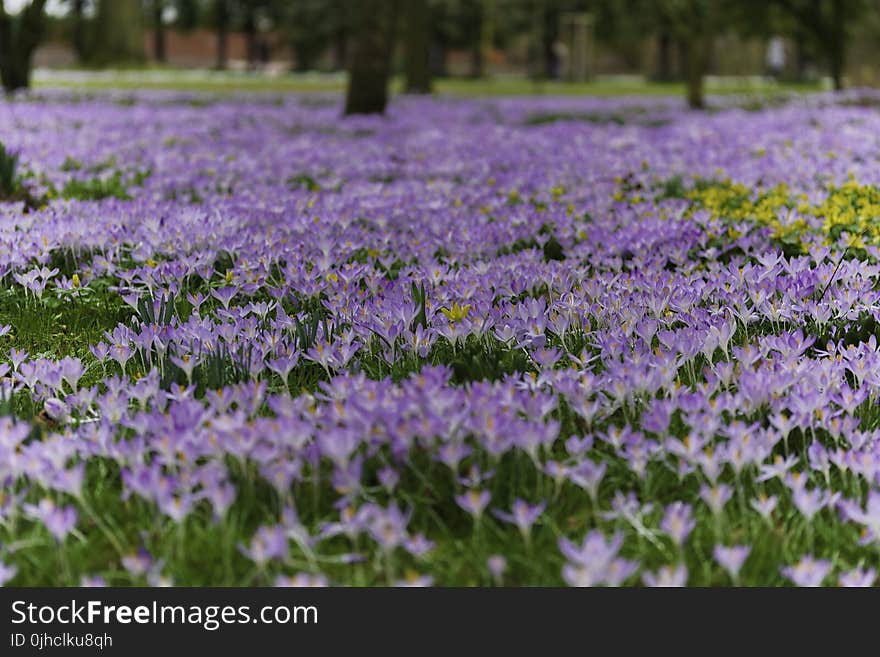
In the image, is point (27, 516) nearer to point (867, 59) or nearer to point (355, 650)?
point (355, 650)

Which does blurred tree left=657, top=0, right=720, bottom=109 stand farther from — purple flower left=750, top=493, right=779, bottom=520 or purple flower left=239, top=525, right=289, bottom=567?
purple flower left=239, top=525, right=289, bottom=567

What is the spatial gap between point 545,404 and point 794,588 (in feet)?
2.74

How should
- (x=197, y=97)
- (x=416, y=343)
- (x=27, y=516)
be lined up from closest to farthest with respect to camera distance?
(x=27, y=516) → (x=416, y=343) → (x=197, y=97)

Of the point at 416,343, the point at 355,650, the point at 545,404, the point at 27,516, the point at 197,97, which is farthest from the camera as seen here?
the point at 197,97

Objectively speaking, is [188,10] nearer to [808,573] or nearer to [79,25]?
[79,25]

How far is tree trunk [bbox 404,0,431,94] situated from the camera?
21406mm

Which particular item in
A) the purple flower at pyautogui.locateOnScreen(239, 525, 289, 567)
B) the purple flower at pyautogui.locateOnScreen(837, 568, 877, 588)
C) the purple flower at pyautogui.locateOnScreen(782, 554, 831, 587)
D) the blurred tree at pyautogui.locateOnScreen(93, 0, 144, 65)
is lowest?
the purple flower at pyautogui.locateOnScreen(837, 568, 877, 588)

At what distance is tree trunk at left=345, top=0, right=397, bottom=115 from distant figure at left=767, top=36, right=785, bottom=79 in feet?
172

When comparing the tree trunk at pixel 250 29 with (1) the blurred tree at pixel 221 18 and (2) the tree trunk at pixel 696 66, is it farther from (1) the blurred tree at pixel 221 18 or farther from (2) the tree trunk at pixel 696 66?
(2) the tree trunk at pixel 696 66

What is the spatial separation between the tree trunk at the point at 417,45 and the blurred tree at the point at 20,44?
778 cm

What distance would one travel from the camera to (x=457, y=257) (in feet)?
17.2

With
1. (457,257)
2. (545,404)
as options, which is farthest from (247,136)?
(545,404)

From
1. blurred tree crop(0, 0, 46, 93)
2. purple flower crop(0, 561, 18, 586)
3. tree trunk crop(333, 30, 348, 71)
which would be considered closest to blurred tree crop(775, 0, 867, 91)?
blurred tree crop(0, 0, 46, 93)

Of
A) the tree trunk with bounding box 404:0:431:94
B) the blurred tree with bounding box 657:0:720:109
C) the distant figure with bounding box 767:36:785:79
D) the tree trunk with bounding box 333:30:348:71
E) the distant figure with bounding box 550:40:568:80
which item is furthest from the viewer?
the tree trunk with bounding box 333:30:348:71
